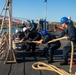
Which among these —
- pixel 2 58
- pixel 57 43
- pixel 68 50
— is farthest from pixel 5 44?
pixel 68 50

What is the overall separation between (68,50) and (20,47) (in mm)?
5143

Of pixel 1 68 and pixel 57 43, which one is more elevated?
pixel 57 43

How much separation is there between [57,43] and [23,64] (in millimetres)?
1584

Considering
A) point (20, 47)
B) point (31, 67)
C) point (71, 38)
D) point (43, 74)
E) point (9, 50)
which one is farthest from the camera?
point (20, 47)

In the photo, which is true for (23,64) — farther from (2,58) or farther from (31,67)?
(2,58)

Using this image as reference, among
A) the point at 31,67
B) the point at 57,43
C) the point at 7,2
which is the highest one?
the point at 7,2

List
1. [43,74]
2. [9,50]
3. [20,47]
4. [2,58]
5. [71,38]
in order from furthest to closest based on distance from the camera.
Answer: [20,47]
[2,58]
[9,50]
[71,38]
[43,74]

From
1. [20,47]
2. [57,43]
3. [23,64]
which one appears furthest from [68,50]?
[20,47]

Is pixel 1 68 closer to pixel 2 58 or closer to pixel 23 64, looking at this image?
pixel 23 64

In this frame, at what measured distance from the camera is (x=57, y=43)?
32.1ft

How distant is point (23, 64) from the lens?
9102 millimetres

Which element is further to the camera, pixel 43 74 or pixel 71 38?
pixel 71 38

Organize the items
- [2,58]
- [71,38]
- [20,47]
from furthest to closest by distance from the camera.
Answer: [20,47], [2,58], [71,38]

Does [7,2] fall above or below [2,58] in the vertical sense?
above
